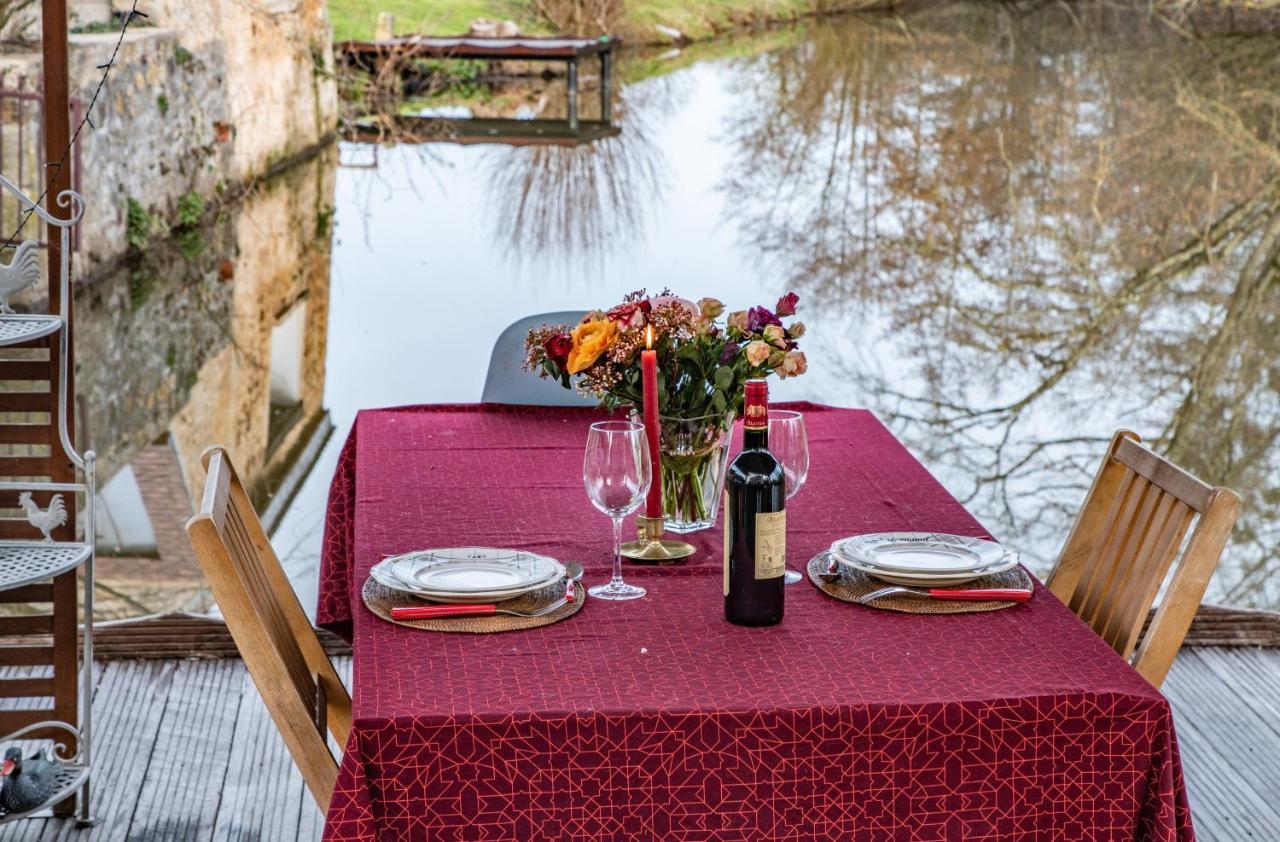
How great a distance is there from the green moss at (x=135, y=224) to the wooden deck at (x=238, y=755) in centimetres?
513

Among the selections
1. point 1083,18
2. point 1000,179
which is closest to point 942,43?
point 1083,18

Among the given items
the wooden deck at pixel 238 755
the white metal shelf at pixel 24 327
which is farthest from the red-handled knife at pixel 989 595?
the white metal shelf at pixel 24 327

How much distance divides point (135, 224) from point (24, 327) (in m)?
5.98

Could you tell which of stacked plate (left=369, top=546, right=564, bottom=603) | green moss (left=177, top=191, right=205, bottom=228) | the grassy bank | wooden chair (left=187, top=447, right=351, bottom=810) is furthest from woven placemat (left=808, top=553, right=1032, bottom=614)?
the grassy bank

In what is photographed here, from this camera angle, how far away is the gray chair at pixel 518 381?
325 cm

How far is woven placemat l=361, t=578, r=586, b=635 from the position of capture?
1805 mm

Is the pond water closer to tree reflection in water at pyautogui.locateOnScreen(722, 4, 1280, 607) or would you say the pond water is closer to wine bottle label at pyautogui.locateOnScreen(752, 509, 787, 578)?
tree reflection in water at pyautogui.locateOnScreen(722, 4, 1280, 607)

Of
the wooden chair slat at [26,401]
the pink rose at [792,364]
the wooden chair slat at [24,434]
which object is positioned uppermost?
the pink rose at [792,364]

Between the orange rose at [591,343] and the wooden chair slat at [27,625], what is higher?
the orange rose at [591,343]

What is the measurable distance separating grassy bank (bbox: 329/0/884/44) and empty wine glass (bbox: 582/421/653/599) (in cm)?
1566

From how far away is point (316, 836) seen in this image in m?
2.67

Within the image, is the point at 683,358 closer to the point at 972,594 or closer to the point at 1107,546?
the point at 972,594

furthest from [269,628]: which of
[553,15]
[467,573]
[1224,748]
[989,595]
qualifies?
[553,15]

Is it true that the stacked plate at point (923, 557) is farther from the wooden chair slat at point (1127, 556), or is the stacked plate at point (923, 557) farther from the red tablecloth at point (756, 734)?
the wooden chair slat at point (1127, 556)
